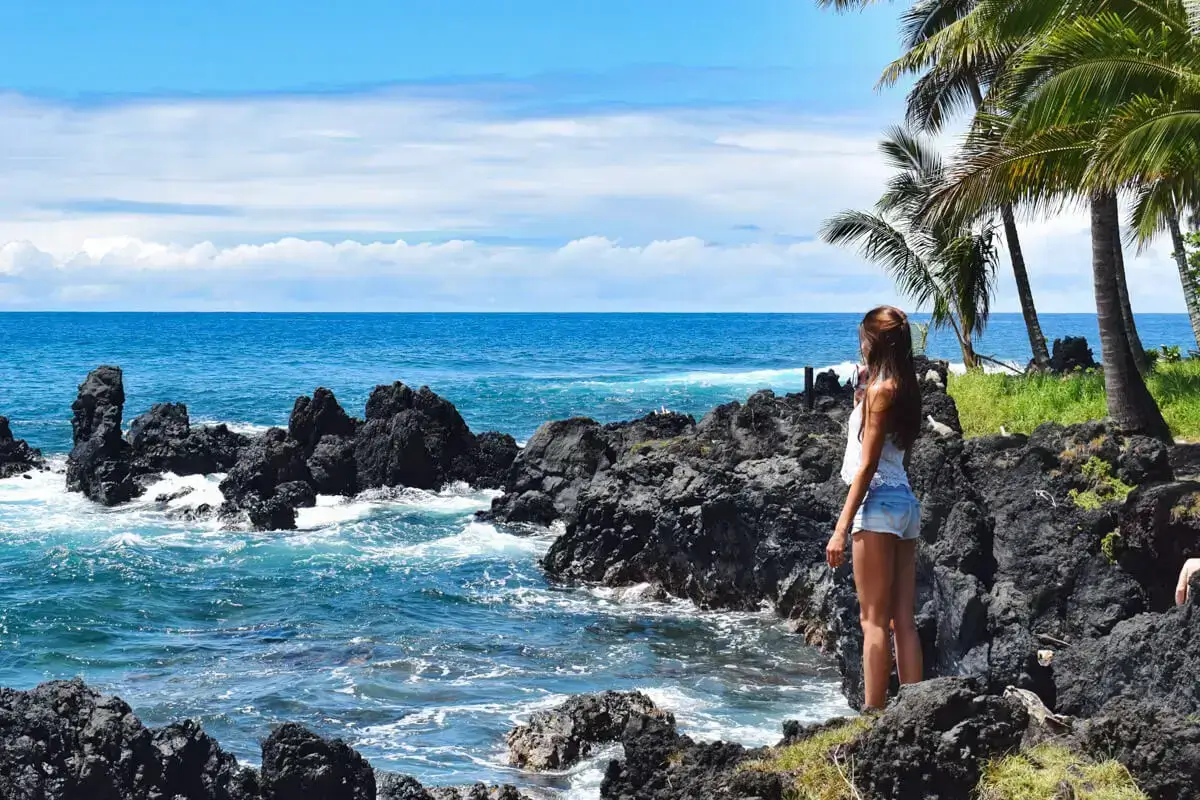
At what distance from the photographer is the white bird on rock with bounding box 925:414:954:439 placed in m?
17.3

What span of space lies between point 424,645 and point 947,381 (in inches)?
527

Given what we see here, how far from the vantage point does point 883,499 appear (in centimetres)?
718

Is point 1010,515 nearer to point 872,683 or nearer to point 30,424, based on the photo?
point 872,683

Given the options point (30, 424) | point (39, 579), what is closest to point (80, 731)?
point (39, 579)

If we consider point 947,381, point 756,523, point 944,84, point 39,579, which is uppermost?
point 944,84

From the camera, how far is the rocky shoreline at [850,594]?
680 cm

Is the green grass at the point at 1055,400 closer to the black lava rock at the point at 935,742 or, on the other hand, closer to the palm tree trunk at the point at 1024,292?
the palm tree trunk at the point at 1024,292

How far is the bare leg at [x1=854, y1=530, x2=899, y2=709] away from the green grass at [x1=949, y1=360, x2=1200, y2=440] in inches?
470

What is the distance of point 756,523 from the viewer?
17.0 metres

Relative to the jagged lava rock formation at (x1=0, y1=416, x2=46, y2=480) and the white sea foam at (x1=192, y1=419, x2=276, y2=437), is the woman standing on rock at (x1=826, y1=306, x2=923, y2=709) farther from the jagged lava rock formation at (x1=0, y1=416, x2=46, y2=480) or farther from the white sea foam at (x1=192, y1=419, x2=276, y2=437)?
the white sea foam at (x1=192, y1=419, x2=276, y2=437)

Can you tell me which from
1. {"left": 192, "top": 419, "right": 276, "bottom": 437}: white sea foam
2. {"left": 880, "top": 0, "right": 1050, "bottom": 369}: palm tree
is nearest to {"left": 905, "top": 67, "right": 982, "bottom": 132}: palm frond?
{"left": 880, "top": 0, "right": 1050, "bottom": 369}: palm tree

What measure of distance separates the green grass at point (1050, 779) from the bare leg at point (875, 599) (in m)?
→ 1.00

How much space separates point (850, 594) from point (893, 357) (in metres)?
5.52

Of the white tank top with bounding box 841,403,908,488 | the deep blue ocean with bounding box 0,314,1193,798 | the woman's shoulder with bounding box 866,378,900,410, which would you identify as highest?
the woman's shoulder with bounding box 866,378,900,410
